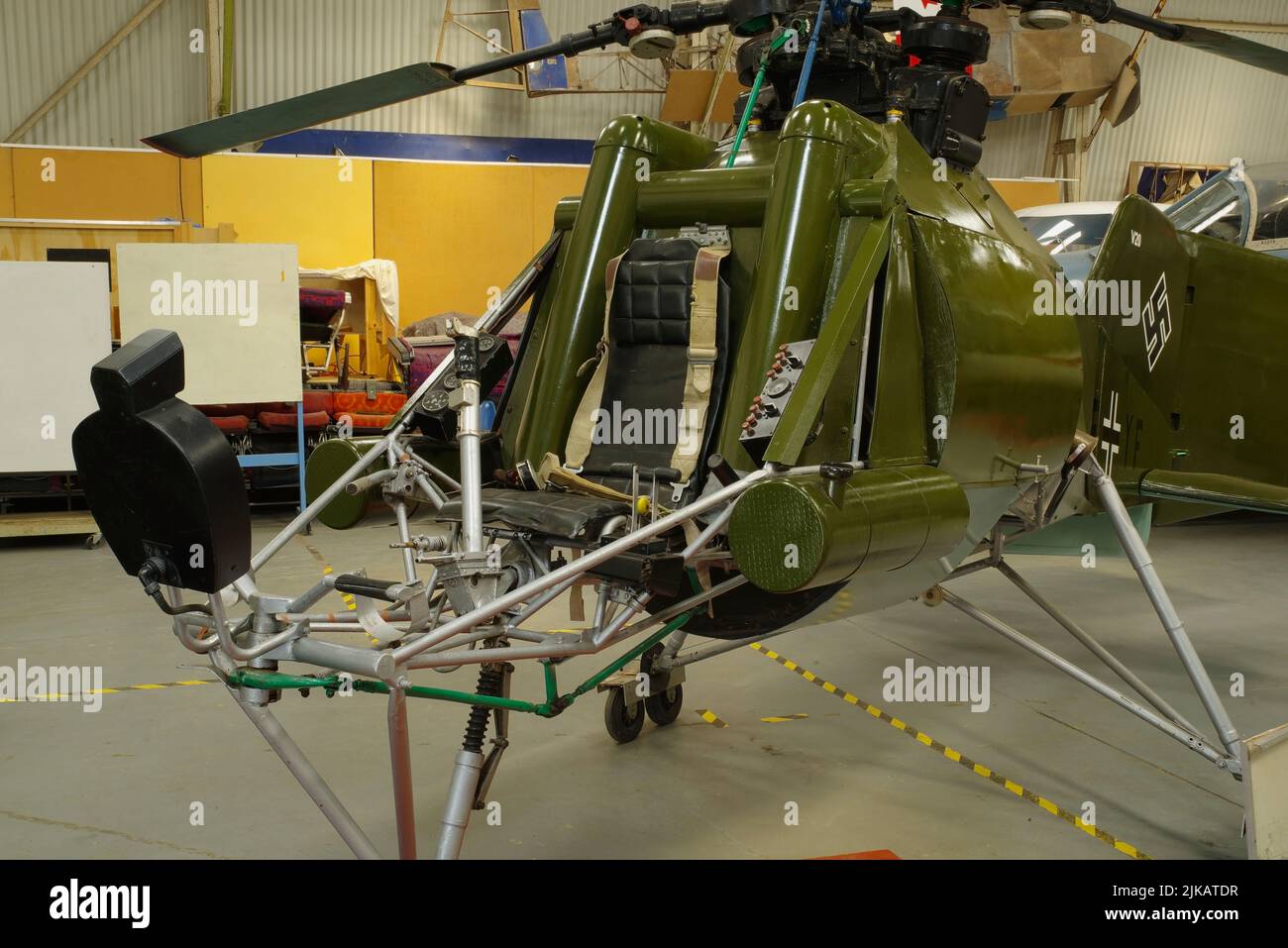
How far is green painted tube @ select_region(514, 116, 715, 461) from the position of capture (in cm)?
345

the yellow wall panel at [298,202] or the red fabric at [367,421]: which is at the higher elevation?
the yellow wall panel at [298,202]

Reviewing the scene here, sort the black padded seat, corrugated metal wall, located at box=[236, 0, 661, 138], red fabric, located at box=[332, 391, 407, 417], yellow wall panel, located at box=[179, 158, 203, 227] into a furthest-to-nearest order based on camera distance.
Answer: corrugated metal wall, located at box=[236, 0, 661, 138] → yellow wall panel, located at box=[179, 158, 203, 227] → red fabric, located at box=[332, 391, 407, 417] → the black padded seat

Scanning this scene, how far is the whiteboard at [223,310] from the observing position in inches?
343

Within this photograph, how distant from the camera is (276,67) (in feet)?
45.4

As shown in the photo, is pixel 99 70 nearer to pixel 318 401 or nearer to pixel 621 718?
pixel 318 401

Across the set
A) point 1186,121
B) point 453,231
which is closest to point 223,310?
point 453,231

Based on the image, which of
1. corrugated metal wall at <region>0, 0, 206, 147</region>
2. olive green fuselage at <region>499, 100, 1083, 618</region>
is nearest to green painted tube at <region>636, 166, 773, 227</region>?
olive green fuselage at <region>499, 100, 1083, 618</region>

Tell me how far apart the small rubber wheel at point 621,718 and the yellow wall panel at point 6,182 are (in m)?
10.2

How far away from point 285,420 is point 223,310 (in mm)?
1014

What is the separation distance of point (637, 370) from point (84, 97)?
12853 millimetres

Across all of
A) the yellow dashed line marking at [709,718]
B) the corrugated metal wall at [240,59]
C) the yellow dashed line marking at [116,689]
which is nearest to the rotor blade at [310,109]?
the yellow dashed line marking at [116,689]

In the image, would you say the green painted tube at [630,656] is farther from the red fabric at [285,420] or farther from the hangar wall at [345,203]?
the hangar wall at [345,203]

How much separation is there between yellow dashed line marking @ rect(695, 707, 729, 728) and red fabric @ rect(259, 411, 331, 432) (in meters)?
5.41

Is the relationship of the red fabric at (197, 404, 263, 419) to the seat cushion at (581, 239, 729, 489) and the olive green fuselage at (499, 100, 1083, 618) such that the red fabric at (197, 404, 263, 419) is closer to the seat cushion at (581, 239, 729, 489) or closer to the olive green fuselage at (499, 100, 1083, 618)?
the olive green fuselage at (499, 100, 1083, 618)
